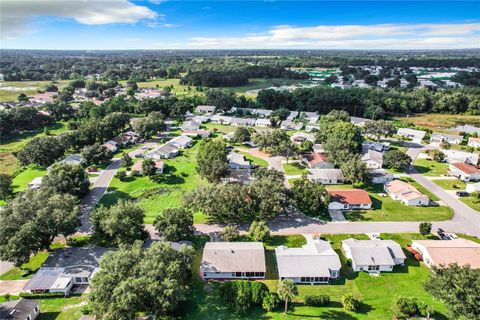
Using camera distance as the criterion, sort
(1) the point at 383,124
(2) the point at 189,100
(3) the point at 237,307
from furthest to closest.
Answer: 1. (2) the point at 189,100
2. (1) the point at 383,124
3. (3) the point at 237,307

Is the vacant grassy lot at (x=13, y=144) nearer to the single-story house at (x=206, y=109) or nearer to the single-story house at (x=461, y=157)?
the single-story house at (x=206, y=109)

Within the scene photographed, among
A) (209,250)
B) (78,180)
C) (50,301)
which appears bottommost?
(50,301)

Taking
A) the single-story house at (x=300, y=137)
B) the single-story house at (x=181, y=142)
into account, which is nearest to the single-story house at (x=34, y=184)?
the single-story house at (x=181, y=142)

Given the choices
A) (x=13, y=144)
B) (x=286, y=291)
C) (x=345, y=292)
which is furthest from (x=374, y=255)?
(x=13, y=144)

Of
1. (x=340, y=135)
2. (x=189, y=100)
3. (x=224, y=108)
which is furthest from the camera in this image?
(x=189, y=100)

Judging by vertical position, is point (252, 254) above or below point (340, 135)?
below

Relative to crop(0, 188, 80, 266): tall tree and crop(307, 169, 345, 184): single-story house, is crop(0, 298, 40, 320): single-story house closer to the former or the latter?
crop(0, 188, 80, 266): tall tree

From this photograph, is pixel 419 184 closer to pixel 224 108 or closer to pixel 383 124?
pixel 383 124

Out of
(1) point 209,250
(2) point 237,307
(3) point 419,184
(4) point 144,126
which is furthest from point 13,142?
(3) point 419,184
